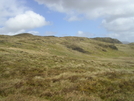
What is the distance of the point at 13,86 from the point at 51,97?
11.6 feet

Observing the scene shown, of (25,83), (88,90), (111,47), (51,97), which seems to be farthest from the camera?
(111,47)

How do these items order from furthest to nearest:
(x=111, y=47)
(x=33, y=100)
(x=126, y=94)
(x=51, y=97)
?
(x=111, y=47) → (x=126, y=94) → (x=51, y=97) → (x=33, y=100)

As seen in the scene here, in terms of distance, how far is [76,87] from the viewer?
9.59 meters

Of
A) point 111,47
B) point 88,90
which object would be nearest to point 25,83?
point 88,90

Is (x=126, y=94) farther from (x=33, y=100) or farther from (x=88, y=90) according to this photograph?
(x=33, y=100)

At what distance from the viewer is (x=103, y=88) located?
962cm

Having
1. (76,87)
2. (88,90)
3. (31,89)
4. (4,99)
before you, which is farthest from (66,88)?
(4,99)

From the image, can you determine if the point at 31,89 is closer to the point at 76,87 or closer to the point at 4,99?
the point at 4,99

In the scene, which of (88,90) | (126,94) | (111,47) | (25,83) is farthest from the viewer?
(111,47)

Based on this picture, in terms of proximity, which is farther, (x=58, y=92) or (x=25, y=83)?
(x=25, y=83)

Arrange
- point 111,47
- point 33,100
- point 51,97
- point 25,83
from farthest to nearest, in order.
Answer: point 111,47 < point 25,83 < point 51,97 < point 33,100

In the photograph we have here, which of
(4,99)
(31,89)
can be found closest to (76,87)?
(31,89)

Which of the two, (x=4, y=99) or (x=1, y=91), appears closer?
(x=4, y=99)

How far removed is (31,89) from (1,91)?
6.68ft
